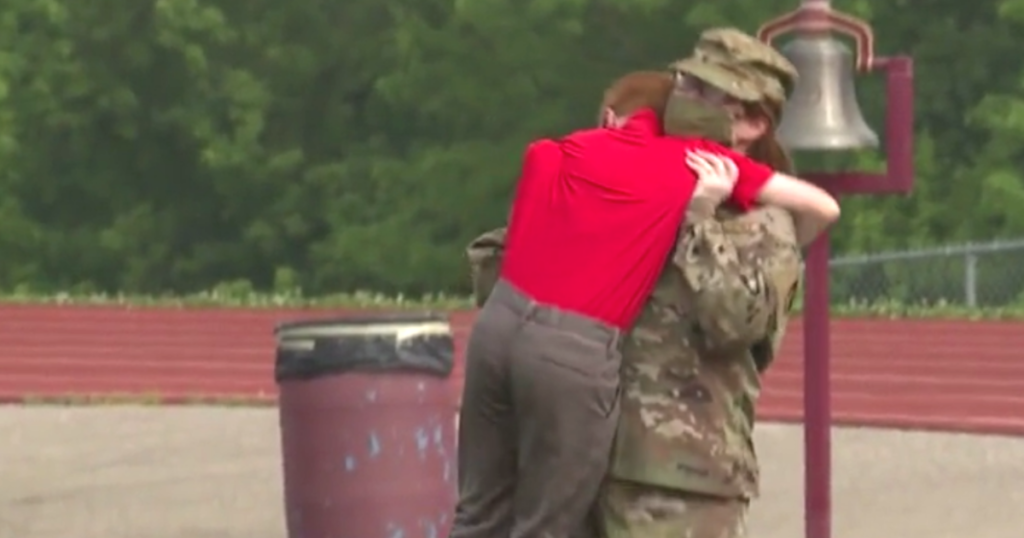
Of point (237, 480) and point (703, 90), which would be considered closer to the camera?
point (703, 90)

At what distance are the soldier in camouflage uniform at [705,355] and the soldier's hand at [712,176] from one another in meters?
0.03

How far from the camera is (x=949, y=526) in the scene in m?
9.85

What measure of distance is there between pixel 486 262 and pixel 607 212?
440 mm

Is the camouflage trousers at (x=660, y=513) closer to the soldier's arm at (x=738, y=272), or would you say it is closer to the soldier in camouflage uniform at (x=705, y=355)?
the soldier in camouflage uniform at (x=705, y=355)

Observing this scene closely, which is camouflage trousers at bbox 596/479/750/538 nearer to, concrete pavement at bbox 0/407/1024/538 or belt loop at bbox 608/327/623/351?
belt loop at bbox 608/327/623/351

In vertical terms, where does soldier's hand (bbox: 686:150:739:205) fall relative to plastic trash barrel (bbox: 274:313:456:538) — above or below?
above

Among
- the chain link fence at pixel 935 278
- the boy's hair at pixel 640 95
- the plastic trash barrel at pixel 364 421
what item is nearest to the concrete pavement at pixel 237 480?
the plastic trash barrel at pixel 364 421

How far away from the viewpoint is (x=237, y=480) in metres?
11.8

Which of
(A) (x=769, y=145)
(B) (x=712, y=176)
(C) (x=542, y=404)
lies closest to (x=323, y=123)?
(A) (x=769, y=145)

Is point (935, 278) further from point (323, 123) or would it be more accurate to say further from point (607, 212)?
point (607, 212)

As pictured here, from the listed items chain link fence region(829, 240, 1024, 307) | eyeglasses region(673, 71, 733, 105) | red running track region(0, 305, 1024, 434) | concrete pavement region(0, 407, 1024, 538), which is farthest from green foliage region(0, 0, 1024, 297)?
eyeglasses region(673, 71, 733, 105)

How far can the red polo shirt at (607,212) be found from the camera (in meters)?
4.36

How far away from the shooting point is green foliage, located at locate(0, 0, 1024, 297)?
33812mm

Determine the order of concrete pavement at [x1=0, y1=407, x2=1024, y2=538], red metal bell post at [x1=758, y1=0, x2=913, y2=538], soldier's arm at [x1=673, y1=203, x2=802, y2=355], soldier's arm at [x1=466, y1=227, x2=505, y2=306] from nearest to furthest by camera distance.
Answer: soldier's arm at [x1=673, y1=203, x2=802, y2=355]
soldier's arm at [x1=466, y1=227, x2=505, y2=306]
red metal bell post at [x1=758, y1=0, x2=913, y2=538]
concrete pavement at [x1=0, y1=407, x2=1024, y2=538]
